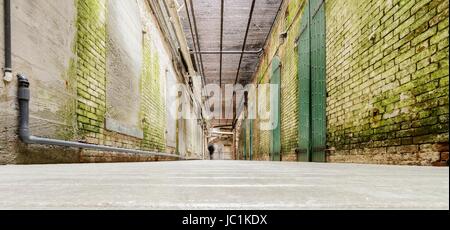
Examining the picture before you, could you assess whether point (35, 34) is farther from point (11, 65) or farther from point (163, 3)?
point (163, 3)

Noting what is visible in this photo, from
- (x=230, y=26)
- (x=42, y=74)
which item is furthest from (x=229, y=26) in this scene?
(x=42, y=74)

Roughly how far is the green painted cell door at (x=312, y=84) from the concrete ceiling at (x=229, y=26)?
6.04 ft

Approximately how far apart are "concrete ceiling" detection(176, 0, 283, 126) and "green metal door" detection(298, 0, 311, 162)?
5.40 ft

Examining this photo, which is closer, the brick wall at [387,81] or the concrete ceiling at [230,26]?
the brick wall at [387,81]

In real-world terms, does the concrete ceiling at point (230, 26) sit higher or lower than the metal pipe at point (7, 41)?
higher

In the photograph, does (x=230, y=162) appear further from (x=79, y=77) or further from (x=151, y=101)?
(x=79, y=77)

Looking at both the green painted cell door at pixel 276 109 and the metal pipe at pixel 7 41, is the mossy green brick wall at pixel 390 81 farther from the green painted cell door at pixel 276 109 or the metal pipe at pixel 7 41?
the green painted cell door at pixel 276 109

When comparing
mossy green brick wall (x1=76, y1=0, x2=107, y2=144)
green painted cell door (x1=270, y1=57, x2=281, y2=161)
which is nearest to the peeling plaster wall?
mossy green brick wall (x1=76, y1=0, x2=107, y2=144)

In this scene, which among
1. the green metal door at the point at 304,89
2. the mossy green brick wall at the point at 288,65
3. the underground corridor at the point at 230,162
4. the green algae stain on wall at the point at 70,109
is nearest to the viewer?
the underground corridor at the point at 230,162

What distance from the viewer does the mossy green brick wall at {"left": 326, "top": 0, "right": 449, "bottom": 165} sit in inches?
105

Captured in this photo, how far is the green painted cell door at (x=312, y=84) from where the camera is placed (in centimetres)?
552

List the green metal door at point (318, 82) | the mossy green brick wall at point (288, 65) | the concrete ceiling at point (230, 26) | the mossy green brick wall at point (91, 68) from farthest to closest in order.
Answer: the concrete ceiling at point (230, 26), the mossy green brick wall at point (288, 65), the green metal door at point (318, 82), the mossy green brick wall at point (91, 68)

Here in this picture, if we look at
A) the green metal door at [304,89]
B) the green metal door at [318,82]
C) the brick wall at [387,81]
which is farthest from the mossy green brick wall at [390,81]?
the green metal door at [304,89]

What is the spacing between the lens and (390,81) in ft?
10.9
